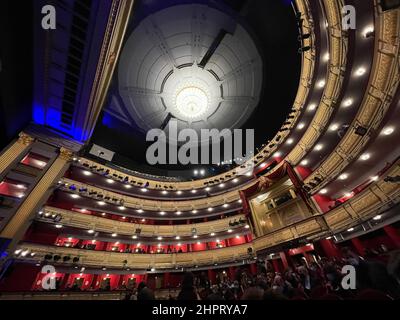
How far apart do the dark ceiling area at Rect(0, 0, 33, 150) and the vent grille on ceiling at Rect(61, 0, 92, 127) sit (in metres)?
1.91

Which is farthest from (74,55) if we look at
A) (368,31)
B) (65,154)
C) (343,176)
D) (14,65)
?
(343,176)

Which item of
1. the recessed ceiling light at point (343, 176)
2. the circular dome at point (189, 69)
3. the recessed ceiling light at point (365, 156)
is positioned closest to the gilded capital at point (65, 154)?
the circular dome at point (189, 69)

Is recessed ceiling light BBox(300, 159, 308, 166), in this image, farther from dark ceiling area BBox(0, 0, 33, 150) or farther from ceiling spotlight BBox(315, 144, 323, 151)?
dark ceiling area BBox(0, 0, 33, 150)

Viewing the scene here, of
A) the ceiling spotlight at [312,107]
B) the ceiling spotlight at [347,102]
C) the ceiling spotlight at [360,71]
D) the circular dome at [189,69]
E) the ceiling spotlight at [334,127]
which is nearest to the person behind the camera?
the ceiling spotlight at [360,71]

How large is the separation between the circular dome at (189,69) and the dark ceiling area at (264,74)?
0.75m

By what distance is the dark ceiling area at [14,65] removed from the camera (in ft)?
29.5

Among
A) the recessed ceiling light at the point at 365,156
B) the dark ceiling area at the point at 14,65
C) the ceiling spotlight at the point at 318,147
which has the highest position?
the dark ceiling area at the point at 14,65

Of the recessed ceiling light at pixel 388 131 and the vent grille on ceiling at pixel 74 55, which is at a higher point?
the vent grille on ceiling at pixel 74 55

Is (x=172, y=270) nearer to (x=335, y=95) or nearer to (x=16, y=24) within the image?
(x=335, y=95)

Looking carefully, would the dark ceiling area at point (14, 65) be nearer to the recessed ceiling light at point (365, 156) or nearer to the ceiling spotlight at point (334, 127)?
the ceiling spotlight at point (334, 127)

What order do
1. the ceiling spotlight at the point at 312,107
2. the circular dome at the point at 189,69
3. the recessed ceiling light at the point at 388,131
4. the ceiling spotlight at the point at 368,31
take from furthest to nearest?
1. the circular dome at the point at 189,69
2. the ceiling spotlight at the point at 312,107
3. the recessed ceiling light at the point at 388,131
4. the ceiling spotlight at the point at 368,31

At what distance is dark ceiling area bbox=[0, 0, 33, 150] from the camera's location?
898 centimetres

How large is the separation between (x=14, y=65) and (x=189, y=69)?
1425 centimetres
